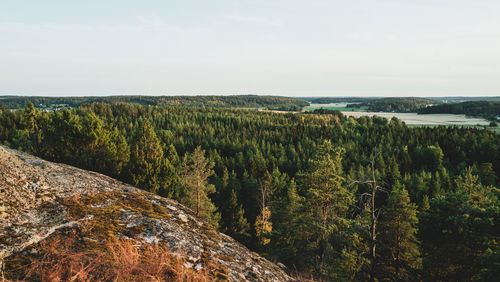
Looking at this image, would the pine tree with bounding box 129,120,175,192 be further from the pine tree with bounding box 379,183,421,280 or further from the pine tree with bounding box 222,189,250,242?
the pine tree with bounding box 379,183,421,280

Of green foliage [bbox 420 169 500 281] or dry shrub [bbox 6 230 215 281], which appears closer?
dry shrub [bbox 6 230 215 281]

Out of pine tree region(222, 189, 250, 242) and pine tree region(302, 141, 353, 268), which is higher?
pine tree region(302, 141, 353, 268)

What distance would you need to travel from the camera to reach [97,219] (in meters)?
5.27

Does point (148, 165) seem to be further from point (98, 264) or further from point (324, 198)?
point (98, 264)

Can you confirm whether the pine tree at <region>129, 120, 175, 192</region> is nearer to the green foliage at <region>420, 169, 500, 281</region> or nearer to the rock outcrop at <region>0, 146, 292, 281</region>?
the rock outcrop at <region>0, 146, 292, 281</region>

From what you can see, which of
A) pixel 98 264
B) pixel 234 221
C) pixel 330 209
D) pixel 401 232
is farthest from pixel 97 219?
pixel 234 221

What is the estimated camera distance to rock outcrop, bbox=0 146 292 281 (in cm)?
465

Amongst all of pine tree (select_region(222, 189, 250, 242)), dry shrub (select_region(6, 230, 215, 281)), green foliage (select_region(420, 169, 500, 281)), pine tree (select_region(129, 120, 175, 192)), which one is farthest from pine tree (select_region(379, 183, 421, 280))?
pine tree (select_region(222, 189, 250, 242))

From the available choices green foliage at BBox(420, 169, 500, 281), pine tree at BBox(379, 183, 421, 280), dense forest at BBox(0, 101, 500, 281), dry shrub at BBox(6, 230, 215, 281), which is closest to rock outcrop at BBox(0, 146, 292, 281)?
dry shrub at BBox(6, 230, 215, 281)

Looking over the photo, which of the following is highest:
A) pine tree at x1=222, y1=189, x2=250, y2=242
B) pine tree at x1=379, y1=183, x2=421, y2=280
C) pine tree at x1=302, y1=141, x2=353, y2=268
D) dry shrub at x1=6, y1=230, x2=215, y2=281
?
dry shrub at x1=6, y1=230, x2=215, y2=281

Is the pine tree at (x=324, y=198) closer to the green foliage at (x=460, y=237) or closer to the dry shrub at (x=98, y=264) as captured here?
the green foliage at (x=460, y=237)

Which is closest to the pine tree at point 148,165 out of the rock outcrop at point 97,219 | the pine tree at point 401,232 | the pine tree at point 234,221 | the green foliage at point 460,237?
the rock outcrop at point 97,219

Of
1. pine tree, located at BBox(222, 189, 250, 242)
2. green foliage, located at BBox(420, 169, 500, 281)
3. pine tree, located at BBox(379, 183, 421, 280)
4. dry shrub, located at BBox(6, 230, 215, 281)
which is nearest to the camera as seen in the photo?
dry shrub, located at BBox(6, 230, 215, 281)

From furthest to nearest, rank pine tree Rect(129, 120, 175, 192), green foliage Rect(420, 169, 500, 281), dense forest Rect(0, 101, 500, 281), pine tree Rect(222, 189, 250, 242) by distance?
pine tree Rect(222, 189, 250, 242) → pine tree Rect(129, 120, 175, 192) → dense forest Rect(0, 101, 500, 281) → green foliage Rect(420, 169, 500, 281)
